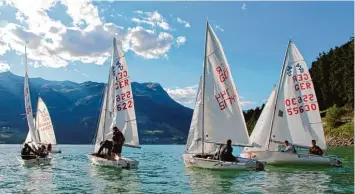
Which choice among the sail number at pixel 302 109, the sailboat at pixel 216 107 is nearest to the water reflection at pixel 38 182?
the sailboat at pixel 216 107

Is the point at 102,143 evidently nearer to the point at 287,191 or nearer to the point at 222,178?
the point at 222,178

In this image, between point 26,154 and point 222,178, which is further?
point 26,154

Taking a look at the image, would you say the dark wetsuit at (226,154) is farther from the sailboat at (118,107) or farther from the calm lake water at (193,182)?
the sailboat at (118,107)

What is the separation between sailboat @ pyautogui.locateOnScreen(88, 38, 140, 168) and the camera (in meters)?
35.8

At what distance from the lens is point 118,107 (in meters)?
36.2

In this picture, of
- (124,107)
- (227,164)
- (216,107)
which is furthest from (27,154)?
(227,164)

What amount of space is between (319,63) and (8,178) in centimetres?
12767

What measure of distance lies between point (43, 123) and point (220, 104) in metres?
46.3

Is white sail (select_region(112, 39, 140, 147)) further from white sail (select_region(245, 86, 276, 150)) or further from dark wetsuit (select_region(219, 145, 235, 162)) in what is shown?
white sail (select_region(245, 86, 276, 150))

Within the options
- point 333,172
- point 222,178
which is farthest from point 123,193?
point 333,172

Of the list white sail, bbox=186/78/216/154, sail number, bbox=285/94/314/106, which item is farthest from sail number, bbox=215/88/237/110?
sail number, bbox=285/94/314/106

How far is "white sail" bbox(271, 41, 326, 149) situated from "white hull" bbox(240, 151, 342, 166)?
9.78ft

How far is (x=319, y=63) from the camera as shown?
14138cm

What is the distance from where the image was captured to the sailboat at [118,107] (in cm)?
3584
